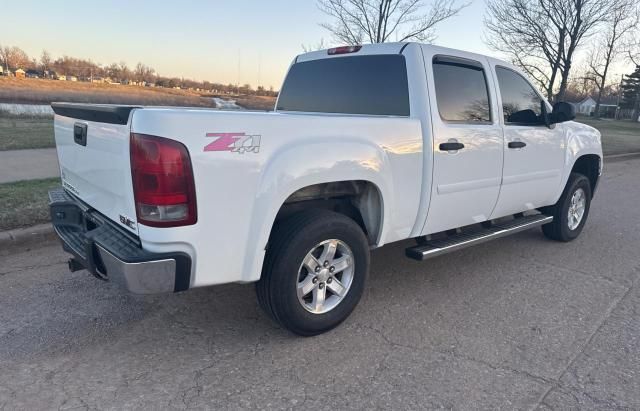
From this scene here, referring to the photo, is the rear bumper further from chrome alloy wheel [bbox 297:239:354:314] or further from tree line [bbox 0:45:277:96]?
tree line [bbox 0:45:277:96]

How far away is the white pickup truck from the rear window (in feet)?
0.04

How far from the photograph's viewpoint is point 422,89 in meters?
3.54

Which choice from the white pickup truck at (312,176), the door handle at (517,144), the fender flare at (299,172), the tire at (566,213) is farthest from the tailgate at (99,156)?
the tire at (566,213)

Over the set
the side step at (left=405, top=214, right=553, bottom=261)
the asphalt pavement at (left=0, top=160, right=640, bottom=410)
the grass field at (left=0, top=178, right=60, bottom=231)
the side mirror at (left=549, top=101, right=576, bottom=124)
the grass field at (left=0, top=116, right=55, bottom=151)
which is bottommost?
the asphalt pavement at (left=0, top=160, right=640, bottom=410)

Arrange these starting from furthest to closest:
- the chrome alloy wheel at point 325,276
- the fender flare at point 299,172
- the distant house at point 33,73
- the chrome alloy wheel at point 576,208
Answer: the distant house at point 33,73, the chrome alloy wheel at point 576,208, the chrome alloy wheel at point 325,276, the fender flare at point 299,172

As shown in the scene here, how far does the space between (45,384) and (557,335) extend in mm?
3215

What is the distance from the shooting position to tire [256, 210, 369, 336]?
9.42ft

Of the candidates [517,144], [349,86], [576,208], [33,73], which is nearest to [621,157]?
[576,208]

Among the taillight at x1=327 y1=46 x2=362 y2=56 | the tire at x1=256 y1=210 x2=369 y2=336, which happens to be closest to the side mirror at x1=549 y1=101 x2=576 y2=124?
the taillight at x1=327 y1=46 x2=362 y2=56

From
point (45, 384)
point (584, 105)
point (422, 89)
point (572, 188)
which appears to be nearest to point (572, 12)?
point (572, 188)

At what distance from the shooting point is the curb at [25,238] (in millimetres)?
4508

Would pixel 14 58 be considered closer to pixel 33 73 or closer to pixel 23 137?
pixel 33 73

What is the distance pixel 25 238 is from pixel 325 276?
3.28 metres

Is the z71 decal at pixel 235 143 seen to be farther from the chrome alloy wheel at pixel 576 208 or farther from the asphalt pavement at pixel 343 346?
the chrome alloy wheel at pixel 576 208
